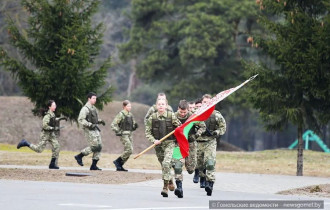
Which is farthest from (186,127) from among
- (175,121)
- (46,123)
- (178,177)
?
(46,123)

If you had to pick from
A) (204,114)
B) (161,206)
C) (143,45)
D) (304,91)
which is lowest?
(161,206)

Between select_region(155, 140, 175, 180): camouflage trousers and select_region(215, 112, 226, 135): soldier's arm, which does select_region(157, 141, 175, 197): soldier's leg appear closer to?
select_region(155, 140, 175, 180): camouflage trousers

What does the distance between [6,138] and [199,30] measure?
1195 centimetres

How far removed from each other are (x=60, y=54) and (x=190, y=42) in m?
24.4

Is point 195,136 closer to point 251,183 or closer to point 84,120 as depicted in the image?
point 251,183

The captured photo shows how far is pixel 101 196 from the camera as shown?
624 inches

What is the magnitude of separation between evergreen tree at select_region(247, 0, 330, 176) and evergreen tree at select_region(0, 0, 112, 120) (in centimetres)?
474

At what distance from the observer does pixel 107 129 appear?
2019 inches

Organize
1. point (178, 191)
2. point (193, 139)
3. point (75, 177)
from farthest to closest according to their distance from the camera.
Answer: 1. point (75, 177)
2. point (193, 139)
3. point (178, 191)

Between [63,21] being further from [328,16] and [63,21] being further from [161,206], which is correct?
[161,206]

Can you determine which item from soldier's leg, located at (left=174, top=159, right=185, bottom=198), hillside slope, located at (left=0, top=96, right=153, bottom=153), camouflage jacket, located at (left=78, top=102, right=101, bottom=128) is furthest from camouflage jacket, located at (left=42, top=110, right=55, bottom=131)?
hillside slope, located at (left=0, top=96, right=153, bottom=153)

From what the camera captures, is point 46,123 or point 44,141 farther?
point 44,141

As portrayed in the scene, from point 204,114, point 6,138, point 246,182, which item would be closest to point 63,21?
point 246,182

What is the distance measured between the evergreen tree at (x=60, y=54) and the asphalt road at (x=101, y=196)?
824cm
